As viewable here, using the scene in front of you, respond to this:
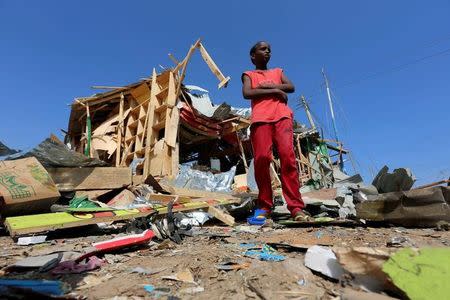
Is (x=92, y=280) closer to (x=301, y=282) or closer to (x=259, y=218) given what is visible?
(x=301, y=282)

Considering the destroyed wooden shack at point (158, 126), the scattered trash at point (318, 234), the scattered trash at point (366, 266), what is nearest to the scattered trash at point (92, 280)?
the scattered trash at point (366, 266)

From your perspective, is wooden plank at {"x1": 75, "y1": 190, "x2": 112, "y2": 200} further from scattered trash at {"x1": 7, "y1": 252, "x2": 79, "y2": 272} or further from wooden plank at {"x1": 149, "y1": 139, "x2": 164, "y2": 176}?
scattered trash at {"x1": 7, "y1": 252, "x2": 79, "y2": 272}

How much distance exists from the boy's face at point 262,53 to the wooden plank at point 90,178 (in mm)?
3225

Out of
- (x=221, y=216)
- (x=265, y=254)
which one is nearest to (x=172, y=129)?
(x=221, y=216)

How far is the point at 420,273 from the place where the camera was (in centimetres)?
127

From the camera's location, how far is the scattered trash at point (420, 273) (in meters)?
1.20

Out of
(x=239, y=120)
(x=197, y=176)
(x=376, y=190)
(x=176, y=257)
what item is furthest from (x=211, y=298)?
(x=239, y=120)

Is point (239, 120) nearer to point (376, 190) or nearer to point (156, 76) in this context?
point (156, 76)

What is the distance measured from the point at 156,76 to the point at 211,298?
8682 millimetres

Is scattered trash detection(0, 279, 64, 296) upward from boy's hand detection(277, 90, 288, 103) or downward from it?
downward

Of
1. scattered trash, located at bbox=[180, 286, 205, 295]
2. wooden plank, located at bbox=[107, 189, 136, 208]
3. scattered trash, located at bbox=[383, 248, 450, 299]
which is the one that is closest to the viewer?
scattered trash, located at bbox=[383, 248, 450, 299]

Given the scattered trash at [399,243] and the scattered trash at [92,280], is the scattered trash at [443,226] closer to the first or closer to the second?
the scattered trash at [399,243]

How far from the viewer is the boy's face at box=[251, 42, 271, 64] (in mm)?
4164

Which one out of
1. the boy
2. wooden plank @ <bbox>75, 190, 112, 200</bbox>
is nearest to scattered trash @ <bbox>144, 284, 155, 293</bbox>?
the boy
